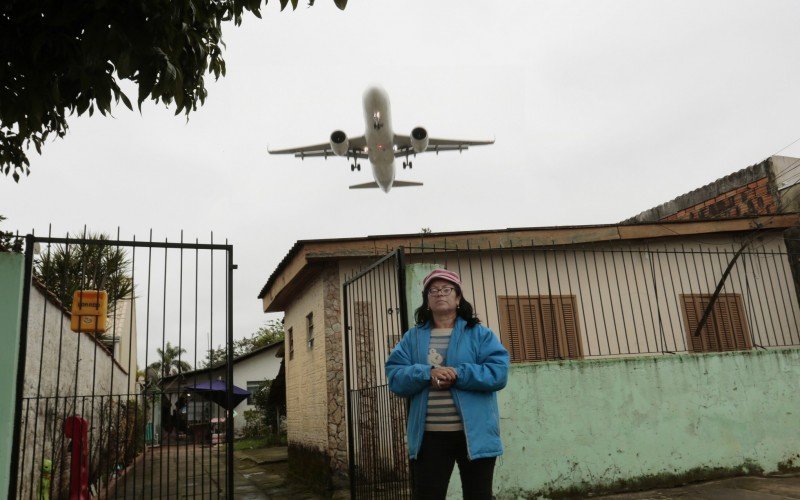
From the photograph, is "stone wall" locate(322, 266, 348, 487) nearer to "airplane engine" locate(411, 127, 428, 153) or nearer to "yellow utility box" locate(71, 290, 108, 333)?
"yellow utility box" locate(71, 290, 108, 333)

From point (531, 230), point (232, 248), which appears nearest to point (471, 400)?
point (232, 248)

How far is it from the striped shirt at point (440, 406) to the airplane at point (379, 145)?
14.2 meters

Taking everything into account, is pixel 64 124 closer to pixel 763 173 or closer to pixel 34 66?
pixel 34 66

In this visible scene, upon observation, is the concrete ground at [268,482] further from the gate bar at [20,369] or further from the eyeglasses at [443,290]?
the eyeglasses at [443,290]

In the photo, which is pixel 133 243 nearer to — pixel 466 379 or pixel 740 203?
pixel 466 379

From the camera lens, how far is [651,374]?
21.2 ft

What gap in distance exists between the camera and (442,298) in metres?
3.42

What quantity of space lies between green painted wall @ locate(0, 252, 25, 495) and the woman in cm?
315

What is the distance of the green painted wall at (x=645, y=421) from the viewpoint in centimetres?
598

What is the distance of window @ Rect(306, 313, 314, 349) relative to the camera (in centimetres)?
953

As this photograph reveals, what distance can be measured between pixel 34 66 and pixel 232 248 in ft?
7.22

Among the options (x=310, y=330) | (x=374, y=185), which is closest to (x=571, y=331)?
(x=310, y=330)

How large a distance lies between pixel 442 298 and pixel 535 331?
5.35 metres

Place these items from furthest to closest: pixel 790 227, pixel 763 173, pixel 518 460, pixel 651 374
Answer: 1. pixel 763 173
2. pixel 790 227
3. pixel 651 374
4. pixel 518 460
